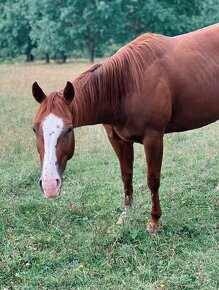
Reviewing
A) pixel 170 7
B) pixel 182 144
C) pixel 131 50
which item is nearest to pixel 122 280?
pixel 131 50

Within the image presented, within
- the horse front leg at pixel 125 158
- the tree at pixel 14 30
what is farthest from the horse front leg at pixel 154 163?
the tree at pixel 14 30

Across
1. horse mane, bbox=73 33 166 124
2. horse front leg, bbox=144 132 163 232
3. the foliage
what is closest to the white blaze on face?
horse mane, bbox=73 33 166 124

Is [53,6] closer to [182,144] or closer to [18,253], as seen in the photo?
[182,144]

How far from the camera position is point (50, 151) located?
3.21 metres

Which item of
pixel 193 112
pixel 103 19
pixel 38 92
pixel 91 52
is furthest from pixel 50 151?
pixel 91 52

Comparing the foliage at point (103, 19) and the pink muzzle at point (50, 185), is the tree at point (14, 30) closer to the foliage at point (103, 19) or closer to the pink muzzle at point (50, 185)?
the foliage at point (103, 19)

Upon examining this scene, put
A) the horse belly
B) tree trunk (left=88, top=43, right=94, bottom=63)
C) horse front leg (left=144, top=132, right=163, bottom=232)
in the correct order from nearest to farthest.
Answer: horse front leg (left=144, top=132, right=163, bottom=232), the horse belly, tree trunk (left=88, top=43, right=94, bottom=63)

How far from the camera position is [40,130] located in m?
3.22

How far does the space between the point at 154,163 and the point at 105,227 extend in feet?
2.44

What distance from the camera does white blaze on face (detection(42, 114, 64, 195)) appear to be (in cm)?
319

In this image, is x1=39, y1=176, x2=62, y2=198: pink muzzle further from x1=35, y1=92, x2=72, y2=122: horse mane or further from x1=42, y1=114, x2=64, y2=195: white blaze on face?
x1=35, y1=92, x2=72, y2=122: horse mane

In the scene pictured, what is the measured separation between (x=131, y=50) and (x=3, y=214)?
209 cm

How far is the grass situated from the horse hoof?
5cm

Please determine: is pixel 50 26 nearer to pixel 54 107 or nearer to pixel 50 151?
pixel 54 107
